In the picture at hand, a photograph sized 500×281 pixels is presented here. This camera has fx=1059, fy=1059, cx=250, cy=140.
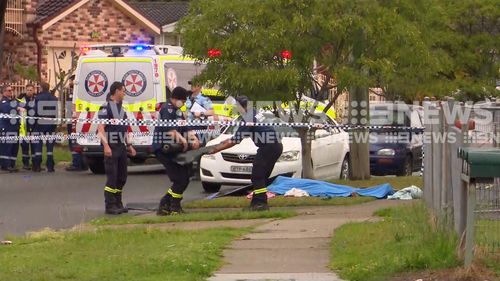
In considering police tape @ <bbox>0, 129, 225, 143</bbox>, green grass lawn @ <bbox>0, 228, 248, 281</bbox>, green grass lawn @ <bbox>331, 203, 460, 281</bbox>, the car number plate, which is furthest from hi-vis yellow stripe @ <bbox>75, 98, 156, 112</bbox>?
green grass lawn @ <bbox>331, 203, 460, 281</bbox>

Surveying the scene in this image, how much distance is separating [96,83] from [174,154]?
739cm

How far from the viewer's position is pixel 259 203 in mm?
14438

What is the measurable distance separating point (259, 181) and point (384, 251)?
474 centimetres

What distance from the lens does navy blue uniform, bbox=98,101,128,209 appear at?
15078mm

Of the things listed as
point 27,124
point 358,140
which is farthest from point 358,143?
point 27,124

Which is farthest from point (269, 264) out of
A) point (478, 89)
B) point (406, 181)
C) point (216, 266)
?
point (478, 89)

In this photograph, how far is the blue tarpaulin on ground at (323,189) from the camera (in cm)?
1636

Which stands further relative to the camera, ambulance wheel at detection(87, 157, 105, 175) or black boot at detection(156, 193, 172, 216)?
ambulance wheel at detection(87, 157, 105, 175)

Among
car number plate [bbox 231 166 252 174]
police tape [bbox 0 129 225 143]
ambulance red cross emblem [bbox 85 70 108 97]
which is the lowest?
car number plate [bbox 231 166 252 174]

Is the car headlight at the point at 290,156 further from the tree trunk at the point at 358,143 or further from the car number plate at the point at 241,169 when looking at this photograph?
the tree trunk at the point at 358,143

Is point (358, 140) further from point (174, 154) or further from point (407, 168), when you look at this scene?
point (174, 154)

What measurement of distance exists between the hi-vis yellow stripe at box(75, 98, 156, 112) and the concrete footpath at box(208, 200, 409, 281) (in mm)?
7266

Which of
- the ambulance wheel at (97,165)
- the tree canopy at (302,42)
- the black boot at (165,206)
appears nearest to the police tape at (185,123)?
the tree canopy at (302,42)

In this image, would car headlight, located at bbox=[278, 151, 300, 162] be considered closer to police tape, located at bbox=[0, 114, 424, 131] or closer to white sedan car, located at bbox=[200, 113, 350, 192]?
white sedan car, located at bbox=[200, 113, 350, 192]
